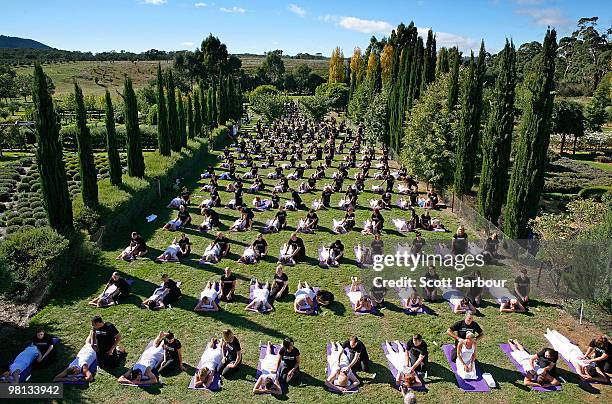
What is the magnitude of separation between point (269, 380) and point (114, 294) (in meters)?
5.78

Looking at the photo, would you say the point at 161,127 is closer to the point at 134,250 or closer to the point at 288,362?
the point at 134,250

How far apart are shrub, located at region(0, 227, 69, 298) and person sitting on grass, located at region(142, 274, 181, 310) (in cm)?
293

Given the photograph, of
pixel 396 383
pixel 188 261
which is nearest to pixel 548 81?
pixel 396 383

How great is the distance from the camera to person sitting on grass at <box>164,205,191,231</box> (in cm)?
1855

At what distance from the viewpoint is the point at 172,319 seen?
11.4 m

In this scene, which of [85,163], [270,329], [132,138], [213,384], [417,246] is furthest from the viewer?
[132,138]

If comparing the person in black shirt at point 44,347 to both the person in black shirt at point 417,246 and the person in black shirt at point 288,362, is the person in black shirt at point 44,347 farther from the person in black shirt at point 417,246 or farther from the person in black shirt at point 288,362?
the person in black shirt at point 417,246

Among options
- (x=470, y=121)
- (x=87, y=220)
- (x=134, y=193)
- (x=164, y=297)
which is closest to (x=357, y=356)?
(x=164, y=297)

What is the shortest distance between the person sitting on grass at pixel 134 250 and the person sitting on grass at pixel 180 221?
2.98 meters

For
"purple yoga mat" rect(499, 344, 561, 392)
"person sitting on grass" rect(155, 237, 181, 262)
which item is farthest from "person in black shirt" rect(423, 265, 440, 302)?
"person sitting on grass" rect(155, 237, 181, 262)

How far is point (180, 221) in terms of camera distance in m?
18.7

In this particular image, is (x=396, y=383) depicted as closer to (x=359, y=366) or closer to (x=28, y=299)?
(x=359, y=366)

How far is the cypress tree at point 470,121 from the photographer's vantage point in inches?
864

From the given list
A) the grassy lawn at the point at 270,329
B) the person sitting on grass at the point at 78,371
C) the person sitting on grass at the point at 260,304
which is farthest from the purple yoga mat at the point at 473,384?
the person sitting on grass at the point at 78,371
